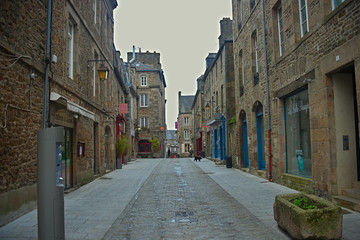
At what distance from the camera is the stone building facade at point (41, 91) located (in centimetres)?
615

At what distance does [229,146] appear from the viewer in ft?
67.1

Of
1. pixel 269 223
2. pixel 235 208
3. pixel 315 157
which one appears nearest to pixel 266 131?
pixel 315 157

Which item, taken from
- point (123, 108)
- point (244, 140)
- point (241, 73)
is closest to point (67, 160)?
point (244, 140)

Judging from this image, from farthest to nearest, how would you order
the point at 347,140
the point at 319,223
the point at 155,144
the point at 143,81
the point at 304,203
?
the point at 143,81
the point at 155,144
the point at 347,140
the point at 304,203
the point at 319,223

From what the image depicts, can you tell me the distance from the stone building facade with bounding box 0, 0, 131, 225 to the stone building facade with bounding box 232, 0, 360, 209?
6.18 meters

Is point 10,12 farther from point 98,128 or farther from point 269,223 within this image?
point 98,128

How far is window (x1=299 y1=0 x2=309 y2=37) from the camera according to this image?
8874 millimetres

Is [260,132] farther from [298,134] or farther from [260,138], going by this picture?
[298,134]

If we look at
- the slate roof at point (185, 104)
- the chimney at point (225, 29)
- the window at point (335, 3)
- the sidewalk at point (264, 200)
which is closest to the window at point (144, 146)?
the chimney at point (225, 29)

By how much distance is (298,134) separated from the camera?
9719 mm

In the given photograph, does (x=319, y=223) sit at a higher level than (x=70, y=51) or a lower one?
lower

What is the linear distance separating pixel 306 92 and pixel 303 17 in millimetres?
2040

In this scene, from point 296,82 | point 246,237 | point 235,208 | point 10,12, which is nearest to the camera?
point 246,237

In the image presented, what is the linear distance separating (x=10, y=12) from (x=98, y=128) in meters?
8.86
